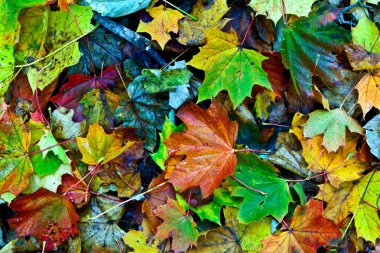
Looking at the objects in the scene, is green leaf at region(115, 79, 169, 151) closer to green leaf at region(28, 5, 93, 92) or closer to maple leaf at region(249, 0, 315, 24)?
green leaf at region(28, 5, 93, 92)

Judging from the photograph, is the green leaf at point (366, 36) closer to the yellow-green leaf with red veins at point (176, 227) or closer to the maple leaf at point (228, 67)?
the maple leaf at point (228, 67)

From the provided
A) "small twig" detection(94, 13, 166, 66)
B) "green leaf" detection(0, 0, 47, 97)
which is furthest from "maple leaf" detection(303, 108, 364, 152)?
"green leaf" detection(0, 0, 47, 97)

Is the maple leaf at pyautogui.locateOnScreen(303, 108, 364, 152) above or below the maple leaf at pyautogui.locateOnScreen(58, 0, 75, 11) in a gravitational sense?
below

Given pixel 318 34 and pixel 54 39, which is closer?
pixel 318 34

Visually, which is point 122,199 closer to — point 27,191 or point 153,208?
point 153,208

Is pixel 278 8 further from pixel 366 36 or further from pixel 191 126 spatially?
pixel 191 126

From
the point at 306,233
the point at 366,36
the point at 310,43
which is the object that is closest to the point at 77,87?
the point at 310,43

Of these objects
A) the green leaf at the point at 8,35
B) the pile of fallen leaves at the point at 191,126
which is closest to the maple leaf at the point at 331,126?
the pile of fallen leaves at the point at 191,126

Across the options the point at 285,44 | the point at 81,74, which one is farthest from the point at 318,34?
the point at 81,74
